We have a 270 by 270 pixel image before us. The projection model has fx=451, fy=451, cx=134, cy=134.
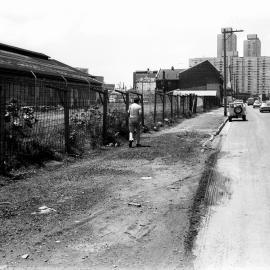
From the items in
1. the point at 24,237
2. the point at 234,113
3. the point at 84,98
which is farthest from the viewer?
the point at 234,113

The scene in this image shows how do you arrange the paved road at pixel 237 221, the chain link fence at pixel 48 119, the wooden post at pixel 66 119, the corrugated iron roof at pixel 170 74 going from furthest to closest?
the corrugated iron roof at pixel 170 74
the wooden post at pixel 66 119
the chain link fence at pixel 48 119
the paved road at pixel 237 221

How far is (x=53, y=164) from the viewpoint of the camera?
34.6 ft

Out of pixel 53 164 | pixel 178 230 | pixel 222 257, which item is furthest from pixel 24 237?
pixel 53 164

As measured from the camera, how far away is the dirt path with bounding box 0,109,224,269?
4785 mm

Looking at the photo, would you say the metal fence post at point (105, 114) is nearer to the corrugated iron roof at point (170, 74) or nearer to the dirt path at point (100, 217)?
the dirt path at point (100, 217)

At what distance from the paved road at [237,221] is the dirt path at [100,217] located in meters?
0.31

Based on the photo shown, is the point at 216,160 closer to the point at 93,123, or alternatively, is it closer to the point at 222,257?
the point at 93,123

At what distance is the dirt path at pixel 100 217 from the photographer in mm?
4785

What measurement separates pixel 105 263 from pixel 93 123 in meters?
9.90

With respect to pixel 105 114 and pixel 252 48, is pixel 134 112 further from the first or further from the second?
pixel 252 48

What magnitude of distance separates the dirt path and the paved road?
1.00 ft

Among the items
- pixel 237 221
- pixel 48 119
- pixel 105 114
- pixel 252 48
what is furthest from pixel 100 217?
pixel 252 48

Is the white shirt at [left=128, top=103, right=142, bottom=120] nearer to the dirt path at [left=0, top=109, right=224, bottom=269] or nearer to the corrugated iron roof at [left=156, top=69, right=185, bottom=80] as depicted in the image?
the dirt path at [left=0, top=109, right=224, bottom=269]

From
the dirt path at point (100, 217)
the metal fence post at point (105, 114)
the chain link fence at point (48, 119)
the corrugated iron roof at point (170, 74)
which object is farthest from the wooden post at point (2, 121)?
the corrugated iron roof at point (170, 74)
